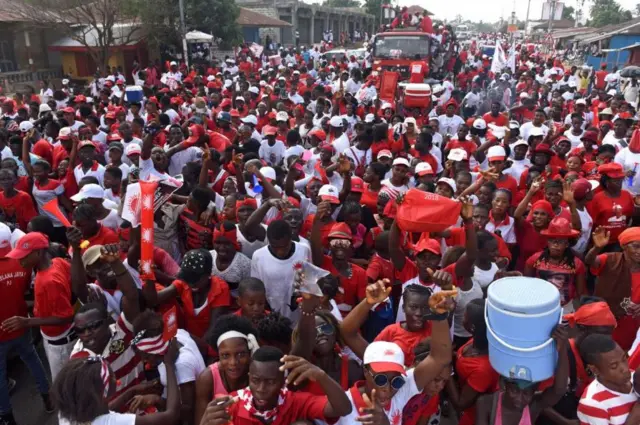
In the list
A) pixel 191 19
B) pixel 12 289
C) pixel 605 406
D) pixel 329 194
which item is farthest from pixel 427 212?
pixel 191 19

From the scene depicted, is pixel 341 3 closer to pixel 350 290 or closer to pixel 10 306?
pixel 350 290

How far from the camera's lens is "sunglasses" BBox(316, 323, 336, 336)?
2902mm

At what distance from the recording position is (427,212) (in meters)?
3.20

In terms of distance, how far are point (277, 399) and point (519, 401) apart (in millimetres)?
1212

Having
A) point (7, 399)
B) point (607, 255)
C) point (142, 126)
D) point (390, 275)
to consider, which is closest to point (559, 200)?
point (607, 255)

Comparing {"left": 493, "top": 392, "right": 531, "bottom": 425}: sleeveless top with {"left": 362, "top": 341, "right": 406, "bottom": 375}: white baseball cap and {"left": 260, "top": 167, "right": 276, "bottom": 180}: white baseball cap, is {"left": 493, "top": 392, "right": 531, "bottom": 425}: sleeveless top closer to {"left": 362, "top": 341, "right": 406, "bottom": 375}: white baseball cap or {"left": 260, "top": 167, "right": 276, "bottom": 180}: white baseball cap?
{"left": 362, "top": 341, "right": 406, "bottom": 375}: white baseball cap

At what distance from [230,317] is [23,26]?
2413cm

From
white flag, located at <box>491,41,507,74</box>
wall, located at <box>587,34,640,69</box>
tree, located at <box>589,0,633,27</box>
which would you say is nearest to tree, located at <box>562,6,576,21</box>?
tree, located at <box>589,0,633,27</box>

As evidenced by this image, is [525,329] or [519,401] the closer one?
[525,329]

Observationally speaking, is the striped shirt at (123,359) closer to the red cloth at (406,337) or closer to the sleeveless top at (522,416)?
the red cloth at (406,337)

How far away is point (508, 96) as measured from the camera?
12.7 metres

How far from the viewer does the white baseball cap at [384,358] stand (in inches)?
91.4

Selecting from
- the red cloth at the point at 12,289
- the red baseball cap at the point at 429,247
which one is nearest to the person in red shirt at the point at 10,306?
the red cloth at the point at 12,289

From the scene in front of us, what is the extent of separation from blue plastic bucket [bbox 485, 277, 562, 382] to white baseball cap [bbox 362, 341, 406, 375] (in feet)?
1.50
